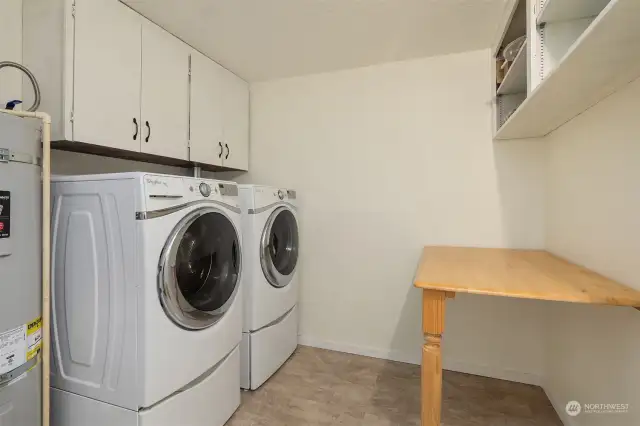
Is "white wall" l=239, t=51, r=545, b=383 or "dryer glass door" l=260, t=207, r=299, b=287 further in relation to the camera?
"white wall" l=239, t=51, r=545, b=383

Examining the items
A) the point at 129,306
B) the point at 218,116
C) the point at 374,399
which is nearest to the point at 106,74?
the point at 218,116

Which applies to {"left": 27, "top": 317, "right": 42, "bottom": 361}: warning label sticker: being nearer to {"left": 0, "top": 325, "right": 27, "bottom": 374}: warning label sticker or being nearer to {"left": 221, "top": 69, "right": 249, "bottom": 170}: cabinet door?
{"left": 0, "top": 325, "right": 27, "bottom": 374}: warning label sticker

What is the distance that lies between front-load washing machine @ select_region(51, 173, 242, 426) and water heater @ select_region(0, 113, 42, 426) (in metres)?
0.12

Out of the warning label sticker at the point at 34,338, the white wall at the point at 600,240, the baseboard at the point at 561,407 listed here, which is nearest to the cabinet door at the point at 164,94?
the warning label sticker at the point at 34,338

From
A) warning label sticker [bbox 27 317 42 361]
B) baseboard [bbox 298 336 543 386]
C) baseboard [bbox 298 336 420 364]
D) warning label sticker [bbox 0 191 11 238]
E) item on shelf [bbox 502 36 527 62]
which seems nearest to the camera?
warning label sticker [bbox 0 191 11 238]

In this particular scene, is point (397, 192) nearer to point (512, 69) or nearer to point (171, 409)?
point (512, 69)

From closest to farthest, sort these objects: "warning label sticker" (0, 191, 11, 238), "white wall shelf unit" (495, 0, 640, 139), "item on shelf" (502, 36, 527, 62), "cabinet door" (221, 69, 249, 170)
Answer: "white wall shelf unit" (495, 0, 640, 139)
"warning label sticker" (0, 191, 11, 238)
"item on shelf" (502, 36, 527, 62)
"cabinet door" (221, 69, 249, 170)

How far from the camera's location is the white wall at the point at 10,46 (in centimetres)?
147

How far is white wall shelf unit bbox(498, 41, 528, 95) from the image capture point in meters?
1.51

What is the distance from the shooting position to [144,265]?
118cm

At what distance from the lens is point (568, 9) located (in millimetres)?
1142

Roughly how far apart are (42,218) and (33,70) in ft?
2.49

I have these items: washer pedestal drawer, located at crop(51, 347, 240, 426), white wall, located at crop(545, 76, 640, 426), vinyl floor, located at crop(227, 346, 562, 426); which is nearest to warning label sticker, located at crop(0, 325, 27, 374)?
washer pedestal drawer, located at crop(51, 347, 240, 426)

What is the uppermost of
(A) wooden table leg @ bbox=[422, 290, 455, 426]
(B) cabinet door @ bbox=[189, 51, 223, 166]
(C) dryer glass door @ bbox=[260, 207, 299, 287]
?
(B) cabinet door @ bbox=[189, 51, 223, 166]
